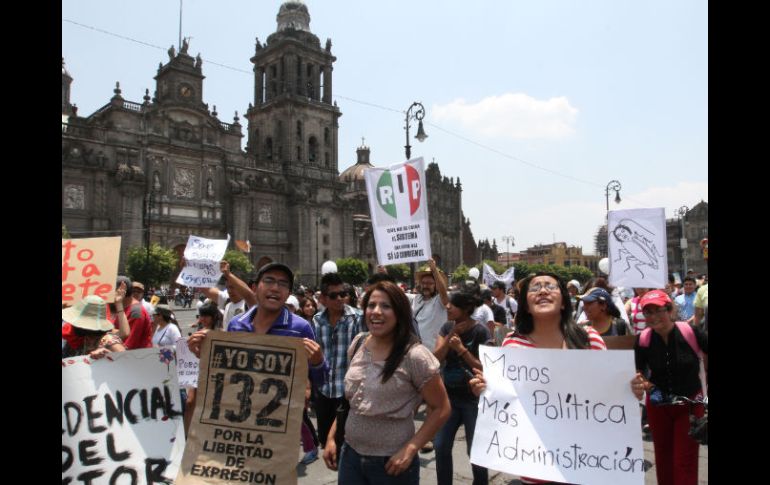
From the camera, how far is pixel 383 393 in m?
3.10

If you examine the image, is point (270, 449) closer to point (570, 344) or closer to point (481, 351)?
point (481, 351)

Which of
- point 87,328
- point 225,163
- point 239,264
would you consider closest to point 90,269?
point 87,328

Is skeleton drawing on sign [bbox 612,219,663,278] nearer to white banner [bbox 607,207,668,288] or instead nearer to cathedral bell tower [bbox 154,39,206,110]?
white banner [bbox 607,207,668,288]

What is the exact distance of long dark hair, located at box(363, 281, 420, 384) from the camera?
10.3ft

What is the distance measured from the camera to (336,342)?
5305mm

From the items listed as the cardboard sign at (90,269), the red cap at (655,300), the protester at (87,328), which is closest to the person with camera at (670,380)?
the red cap at (655,300)

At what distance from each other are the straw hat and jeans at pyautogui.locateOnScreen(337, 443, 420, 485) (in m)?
2.15

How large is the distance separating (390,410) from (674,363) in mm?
2552

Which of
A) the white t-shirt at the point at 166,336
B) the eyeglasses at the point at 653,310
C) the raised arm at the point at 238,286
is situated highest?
the raised arm at the point at 238,286

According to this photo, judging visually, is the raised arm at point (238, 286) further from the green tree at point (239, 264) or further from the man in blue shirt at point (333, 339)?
the green tree at point (239, 264)

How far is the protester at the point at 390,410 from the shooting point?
308 cm

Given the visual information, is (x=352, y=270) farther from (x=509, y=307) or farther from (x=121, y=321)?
(x=121, y=321)
